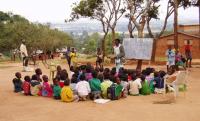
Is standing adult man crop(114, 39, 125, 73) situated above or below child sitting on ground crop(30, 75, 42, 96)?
above

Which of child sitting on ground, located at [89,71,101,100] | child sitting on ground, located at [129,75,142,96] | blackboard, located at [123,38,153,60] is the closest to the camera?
child sitting on ground, located at [89,71,101,100]

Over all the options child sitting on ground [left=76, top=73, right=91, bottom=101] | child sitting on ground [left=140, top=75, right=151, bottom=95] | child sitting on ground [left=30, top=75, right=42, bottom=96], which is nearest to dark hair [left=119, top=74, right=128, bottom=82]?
child sitting on ground [left=140, top=75, right=151, bottom=95]

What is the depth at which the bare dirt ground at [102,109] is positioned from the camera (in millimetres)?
10508

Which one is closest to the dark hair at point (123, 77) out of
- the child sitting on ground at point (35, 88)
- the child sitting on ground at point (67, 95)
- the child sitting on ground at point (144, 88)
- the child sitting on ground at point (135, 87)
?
the child sitting on ground at point (135, 87)

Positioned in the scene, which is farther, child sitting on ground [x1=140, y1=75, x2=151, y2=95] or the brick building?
the brick building

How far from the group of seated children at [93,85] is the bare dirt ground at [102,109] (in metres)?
0.31

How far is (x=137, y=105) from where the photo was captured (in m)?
12.1

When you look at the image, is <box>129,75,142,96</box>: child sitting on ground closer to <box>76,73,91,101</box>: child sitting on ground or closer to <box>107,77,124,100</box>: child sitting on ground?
<box>107,77,124,100</box>: child sitting on ground

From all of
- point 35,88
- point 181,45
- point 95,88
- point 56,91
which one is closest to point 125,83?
point 95,88

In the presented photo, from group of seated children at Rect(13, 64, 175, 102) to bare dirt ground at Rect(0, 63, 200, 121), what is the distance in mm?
312

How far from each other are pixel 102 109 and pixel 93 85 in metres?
1.77

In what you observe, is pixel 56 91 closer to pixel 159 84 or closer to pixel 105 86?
pixel 105 86

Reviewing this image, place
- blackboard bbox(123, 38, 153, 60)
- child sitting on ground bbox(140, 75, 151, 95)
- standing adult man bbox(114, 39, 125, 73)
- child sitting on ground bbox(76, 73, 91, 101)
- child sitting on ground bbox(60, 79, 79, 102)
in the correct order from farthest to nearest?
blackboard bbox(123, 38, 153, 60), standing adult man bbox(114, 39, 125, 73), child sitting on ground bbox(140, 75, 151, 95), child sitting on ground bbox(76, 73, 91, 101), child sitting on ground bbox(60, 79, 79, 102)

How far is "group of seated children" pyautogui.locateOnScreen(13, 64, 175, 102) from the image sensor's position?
13.0 meters
